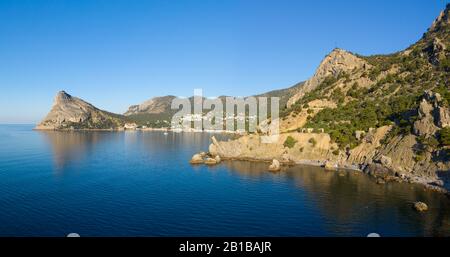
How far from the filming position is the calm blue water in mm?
37375

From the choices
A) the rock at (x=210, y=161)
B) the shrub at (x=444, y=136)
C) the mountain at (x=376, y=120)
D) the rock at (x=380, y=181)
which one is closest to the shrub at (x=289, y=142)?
the mountain at (x=376, y=120)

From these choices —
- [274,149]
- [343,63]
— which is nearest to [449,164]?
[274,149]

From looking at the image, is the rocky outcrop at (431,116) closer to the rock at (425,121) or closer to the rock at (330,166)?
the rock at (425,121)

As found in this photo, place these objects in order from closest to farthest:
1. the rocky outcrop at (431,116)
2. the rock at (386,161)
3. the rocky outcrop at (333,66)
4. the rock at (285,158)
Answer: the rocky outcrop at (431,116) → the rock at (386,161) → the rock at (285,158) → the rocky outcrop at (333,66)

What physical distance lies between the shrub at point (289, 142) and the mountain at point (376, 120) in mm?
247

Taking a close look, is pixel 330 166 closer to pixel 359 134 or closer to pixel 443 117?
pixel 359 134

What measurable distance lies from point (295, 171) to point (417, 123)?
2467 cm

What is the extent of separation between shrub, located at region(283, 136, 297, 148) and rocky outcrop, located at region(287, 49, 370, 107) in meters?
39.5

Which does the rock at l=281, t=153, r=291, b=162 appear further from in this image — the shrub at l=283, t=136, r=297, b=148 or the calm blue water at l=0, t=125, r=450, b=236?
the calm blue water at l=0, t=125, r=450, b=236

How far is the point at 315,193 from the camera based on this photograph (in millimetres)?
54562

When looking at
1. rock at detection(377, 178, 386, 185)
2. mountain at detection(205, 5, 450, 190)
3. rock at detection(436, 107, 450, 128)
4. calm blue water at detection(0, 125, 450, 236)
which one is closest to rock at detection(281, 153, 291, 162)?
mountain at detection(205, 5, 450, 190)

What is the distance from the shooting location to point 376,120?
284 feet

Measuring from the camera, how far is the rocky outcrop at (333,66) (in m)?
126

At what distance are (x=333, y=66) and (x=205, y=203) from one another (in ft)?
318
